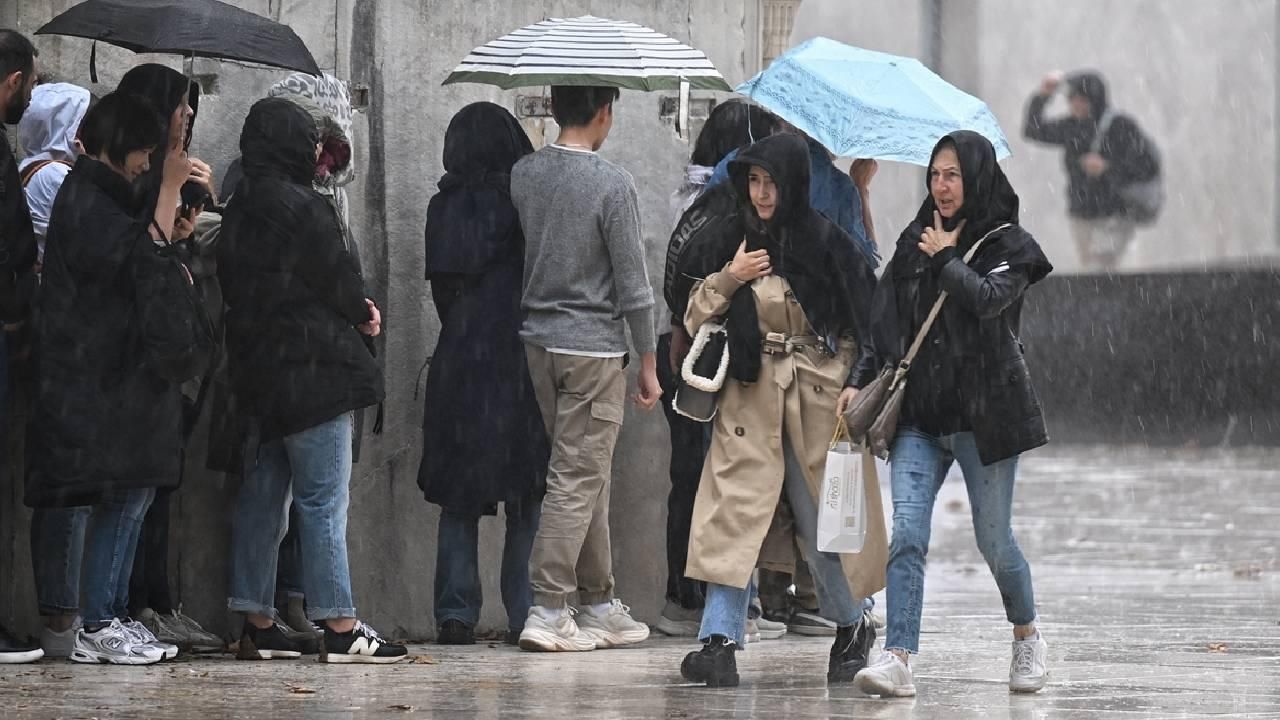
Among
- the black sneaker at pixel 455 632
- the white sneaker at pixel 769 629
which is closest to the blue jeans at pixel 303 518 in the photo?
the black sneaker at pixel 455 632

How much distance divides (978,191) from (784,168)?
2.11 ft

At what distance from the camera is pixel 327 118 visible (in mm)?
8969

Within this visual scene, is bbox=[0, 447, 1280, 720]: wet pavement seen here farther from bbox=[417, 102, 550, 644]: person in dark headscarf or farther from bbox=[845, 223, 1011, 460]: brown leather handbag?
bbox=[845, 223, 1011, 460]: brown leather handbag

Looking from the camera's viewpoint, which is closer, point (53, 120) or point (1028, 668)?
point (1028, 668)

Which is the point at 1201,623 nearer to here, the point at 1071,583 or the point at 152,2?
the point at 1071,583

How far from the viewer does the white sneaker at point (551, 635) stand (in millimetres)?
9211

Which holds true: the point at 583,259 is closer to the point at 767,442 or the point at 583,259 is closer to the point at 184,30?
the point at 767,442

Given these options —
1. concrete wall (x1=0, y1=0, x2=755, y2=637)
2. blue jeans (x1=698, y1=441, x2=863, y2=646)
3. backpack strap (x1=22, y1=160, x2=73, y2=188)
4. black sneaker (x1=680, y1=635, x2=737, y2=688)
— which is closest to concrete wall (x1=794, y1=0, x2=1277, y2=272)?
concrete wall (x1=0, y1=0, x2=755, y2=637)

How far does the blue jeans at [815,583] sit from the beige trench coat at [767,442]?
6cm

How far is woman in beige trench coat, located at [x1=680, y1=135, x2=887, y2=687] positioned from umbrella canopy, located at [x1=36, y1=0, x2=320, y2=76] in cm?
167

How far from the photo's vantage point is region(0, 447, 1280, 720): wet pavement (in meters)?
7.36

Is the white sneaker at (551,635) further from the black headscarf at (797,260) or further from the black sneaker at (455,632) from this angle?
the black headscarf at (797,260)

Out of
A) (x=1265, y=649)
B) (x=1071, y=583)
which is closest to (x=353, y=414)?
(x=1265, y=649)

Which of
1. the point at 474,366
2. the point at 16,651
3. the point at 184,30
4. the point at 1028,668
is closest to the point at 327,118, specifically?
the point at 184,30
